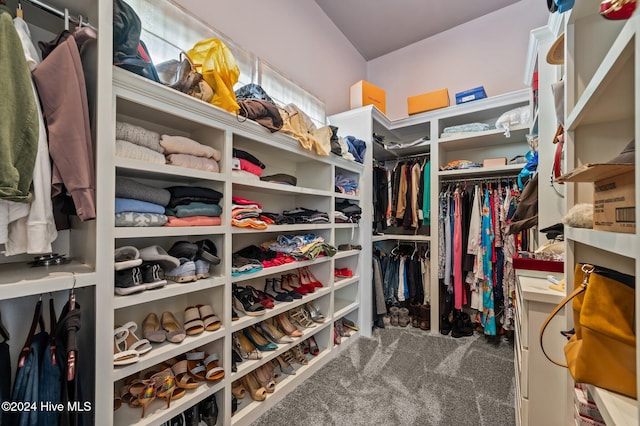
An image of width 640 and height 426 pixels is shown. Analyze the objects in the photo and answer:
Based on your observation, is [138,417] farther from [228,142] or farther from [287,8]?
[287,8]

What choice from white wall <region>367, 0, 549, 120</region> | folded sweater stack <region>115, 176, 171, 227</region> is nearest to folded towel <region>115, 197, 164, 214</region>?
folded sweater stack <region>115, 176, 171, 227</region>

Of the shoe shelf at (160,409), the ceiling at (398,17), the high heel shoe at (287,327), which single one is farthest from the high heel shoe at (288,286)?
the ceiling at (398,17)

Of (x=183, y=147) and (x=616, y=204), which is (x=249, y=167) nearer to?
(x=183, y=147)

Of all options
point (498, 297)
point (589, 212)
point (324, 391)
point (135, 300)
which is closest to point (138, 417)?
point (135, 300)

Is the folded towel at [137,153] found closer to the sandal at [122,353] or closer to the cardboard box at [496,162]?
the sandal at [122,353]

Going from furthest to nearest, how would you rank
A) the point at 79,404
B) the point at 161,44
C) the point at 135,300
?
the point at 161,44
the point at 135,300
the point at 79,404

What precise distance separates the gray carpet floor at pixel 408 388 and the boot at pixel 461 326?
128mm

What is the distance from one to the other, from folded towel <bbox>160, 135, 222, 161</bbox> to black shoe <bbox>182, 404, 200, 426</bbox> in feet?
4.16

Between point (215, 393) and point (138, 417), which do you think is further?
point (215, 393)

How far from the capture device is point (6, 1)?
37.6 inches

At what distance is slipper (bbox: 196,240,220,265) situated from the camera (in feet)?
4.32

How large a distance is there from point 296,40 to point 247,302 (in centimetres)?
226

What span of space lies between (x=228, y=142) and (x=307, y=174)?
96 centimetres

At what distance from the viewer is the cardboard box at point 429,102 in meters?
2.62
